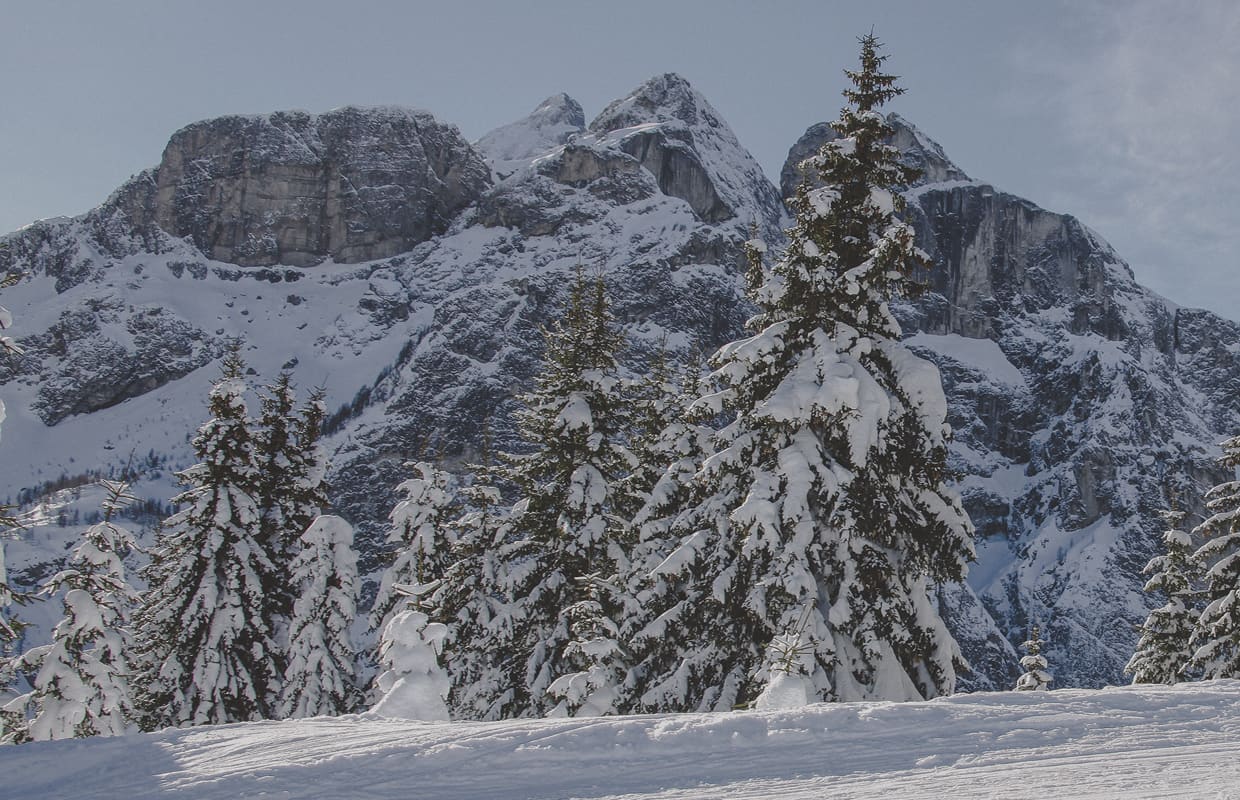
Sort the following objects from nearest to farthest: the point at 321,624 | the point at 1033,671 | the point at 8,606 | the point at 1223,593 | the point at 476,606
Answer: the point at 8,606, the point at 476,606, the point at 1223,593, the point at 321,624, the point at 1033,671

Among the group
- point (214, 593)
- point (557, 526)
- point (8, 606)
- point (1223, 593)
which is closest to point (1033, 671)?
point (1223, 593)

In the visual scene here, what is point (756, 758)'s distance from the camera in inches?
252

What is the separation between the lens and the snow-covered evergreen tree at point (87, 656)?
57.1 ft

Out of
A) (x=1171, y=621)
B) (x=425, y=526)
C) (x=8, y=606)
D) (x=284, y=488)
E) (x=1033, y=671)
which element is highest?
(x=284, y=488)

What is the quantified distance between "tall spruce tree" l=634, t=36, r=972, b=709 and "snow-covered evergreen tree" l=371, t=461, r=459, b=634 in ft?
31.4

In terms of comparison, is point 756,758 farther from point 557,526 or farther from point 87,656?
point 87,656

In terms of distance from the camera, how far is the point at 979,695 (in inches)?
312

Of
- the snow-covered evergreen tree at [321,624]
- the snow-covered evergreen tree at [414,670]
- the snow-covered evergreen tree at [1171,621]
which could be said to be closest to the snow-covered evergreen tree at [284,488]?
the snow-covered evergreen tree at [321,624]

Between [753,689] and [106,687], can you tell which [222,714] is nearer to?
[106,687]

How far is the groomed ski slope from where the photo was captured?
5.66m

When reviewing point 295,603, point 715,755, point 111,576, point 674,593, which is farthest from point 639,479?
point 715,755

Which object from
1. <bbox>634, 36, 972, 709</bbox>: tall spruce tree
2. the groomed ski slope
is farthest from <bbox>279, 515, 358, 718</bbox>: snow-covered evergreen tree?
the groomed ski slope

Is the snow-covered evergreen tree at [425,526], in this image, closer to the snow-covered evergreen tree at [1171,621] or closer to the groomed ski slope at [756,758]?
the groomed ski slope at [756,758]

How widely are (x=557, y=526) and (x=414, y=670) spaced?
19.7 ft
